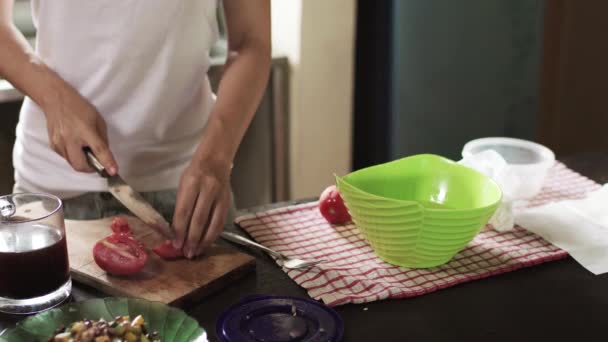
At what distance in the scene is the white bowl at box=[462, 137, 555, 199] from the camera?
4.49ft

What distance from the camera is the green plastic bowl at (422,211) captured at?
1.11m

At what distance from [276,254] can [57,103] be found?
16.9 inches

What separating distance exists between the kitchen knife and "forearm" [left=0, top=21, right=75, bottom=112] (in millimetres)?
131

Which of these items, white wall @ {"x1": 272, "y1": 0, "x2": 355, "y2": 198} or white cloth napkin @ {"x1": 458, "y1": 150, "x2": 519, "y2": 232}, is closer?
white cloth napkin @ {"x1": 458, "y1": 150, "x2": 519, "y2": 232}

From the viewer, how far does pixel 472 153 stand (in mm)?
1476

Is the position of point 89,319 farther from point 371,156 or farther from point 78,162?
point 371,156

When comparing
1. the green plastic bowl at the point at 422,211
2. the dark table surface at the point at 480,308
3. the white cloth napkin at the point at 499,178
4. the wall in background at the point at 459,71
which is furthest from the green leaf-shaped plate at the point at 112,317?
the wall in background at the point at 459,71

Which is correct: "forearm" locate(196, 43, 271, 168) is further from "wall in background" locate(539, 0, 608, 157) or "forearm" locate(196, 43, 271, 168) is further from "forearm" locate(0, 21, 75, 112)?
"wall in background" locate(539, 0, 608, 157)

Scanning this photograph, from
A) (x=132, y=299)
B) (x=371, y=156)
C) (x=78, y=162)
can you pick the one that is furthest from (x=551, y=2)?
(x=132, y=299)

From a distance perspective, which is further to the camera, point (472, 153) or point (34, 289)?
point (472, 153)

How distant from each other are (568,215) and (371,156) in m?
1.26

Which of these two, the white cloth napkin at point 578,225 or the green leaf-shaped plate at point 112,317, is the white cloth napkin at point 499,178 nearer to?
the white cloth napkin at point 578,225

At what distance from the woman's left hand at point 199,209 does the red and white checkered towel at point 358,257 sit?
10 centimetres

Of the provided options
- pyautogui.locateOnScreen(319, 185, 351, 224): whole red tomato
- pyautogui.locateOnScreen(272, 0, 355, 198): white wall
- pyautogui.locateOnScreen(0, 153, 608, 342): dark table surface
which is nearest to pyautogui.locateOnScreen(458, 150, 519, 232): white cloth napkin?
pyautogui.locateOnScreen(0, 153, 608, 342): dark table surface
